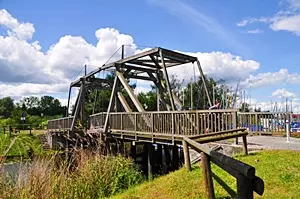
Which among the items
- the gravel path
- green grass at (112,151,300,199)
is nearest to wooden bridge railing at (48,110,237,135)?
the gravel path

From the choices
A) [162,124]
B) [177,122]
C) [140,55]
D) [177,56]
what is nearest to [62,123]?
[140,55]

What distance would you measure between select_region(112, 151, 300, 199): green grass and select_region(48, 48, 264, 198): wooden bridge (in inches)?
29.1

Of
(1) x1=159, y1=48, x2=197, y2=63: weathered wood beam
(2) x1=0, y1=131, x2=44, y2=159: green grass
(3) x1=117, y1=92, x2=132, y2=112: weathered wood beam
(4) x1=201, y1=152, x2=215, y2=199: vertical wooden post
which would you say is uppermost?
(1) x1=159, y1=48, x2=197, y2=63: weathered wood beam

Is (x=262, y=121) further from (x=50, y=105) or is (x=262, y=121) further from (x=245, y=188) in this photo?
(x=50, y=105)

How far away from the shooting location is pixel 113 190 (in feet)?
23.2

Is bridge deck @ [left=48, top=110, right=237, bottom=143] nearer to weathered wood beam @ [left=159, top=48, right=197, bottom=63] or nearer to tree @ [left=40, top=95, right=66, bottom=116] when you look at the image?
weathered wood beam @ [left=159, top=48, right=197, bottom=63]

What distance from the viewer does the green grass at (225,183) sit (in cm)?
518

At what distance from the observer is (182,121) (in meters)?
11.4

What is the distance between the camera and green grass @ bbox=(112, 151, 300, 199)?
5.18 m

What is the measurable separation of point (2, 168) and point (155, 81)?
15328mm

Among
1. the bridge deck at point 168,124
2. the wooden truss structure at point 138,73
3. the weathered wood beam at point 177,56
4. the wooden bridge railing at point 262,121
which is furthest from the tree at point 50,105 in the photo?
the wooden bridge railing at point 262,121

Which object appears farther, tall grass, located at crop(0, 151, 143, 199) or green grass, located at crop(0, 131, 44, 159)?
tall grass, located at crop(0, 151, 143, 199)

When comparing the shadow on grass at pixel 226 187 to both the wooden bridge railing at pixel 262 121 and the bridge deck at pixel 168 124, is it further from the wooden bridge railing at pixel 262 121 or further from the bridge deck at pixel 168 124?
Result: the wooden bridge railing at pixel 262 121

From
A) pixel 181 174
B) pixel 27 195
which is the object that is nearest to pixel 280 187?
pixel 181 174
